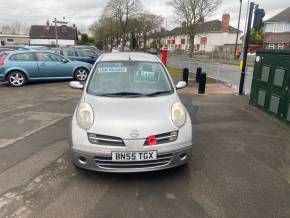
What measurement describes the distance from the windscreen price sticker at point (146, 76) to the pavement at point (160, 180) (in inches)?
56.4

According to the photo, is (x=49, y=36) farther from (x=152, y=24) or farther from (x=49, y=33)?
(x=152, y=24)

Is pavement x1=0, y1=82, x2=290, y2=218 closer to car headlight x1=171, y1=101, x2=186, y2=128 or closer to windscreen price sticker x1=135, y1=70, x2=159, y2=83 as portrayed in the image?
car headlight x1=171, y1=101, x2=186, y2=128

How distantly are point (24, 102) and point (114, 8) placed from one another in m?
42.6

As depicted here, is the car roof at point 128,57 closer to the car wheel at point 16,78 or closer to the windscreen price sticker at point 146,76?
the windscreen price sticker at point 146,76

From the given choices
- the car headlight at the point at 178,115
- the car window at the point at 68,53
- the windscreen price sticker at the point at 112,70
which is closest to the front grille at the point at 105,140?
the car headlight at the point at 178,115

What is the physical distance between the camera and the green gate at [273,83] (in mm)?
6359

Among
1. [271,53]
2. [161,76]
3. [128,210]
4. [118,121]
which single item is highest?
[271,53]

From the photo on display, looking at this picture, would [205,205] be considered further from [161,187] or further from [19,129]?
[19,129]

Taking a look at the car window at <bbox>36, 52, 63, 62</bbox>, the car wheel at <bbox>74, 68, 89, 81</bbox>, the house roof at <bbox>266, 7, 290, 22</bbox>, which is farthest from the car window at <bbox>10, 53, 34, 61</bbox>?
the house roof at <bbox>266, 7, 290, 22</bbox>

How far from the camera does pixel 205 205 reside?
10.3ft

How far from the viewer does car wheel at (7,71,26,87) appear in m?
11.0

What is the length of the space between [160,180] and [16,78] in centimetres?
953

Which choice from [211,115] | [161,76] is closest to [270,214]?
[161,76]

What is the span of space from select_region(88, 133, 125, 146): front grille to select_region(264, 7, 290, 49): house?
50154 mm
